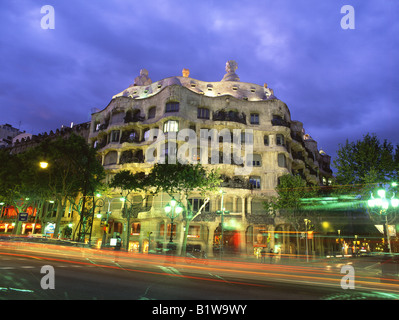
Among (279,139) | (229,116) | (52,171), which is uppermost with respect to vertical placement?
(229,116)

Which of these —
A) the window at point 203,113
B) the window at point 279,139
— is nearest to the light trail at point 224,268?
the window at point 279,139

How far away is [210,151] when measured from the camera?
4219 centimetres

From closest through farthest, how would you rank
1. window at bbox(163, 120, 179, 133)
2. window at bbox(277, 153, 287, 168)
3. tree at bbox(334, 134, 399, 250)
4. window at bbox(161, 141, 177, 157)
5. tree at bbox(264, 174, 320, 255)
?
tree at bbox(334, 134, 399, 250), tree at bbox(264, 174, 320, 255), window at bbox(161, 141, 177, 157), window at bbox(163, 120, 179, 133), window at bbox(277, 153, 287, 168)

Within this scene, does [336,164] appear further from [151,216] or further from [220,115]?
[151,216]

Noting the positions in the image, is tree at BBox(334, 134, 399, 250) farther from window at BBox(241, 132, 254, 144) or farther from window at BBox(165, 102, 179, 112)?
window at BBox(165, 102, 179, 112)

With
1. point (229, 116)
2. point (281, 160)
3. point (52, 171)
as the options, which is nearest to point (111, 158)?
point (52, 171)

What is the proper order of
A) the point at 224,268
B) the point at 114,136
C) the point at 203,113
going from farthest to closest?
the point at 114,136 → the point at 203,113 → the point at 224,268

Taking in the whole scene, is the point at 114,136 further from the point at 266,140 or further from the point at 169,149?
the point at 266,140

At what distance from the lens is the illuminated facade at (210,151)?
39312 millimetres

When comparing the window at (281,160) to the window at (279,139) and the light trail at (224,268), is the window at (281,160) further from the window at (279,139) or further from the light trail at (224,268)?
the light trail at (224,268)

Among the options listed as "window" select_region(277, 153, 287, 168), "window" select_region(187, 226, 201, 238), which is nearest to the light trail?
Answer: "window" select_region(187, 226, 201, 238)

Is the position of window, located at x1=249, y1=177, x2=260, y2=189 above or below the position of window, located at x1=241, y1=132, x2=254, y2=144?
below

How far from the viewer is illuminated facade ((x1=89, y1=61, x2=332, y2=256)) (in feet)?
129
